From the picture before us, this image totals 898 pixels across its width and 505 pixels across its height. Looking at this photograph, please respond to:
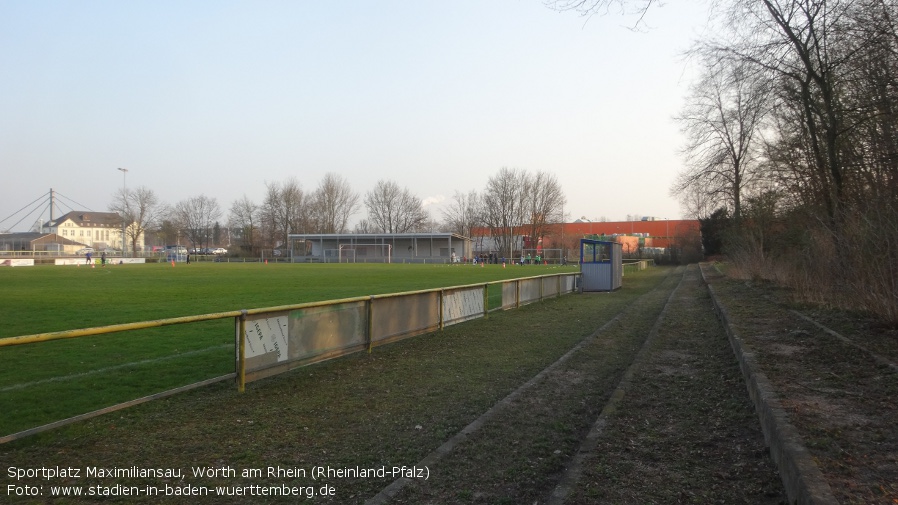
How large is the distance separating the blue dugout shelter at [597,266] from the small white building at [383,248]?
2167 inches

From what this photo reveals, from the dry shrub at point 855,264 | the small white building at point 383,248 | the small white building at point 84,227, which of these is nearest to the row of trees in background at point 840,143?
the dry shrub at point 855,264

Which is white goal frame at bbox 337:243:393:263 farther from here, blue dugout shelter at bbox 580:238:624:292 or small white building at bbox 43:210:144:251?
small white building at bbox 43:210:144:251

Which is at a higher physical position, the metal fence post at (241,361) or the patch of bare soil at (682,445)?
the metal fence post at (241,361)

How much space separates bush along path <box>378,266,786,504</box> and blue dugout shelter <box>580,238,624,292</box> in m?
17.1

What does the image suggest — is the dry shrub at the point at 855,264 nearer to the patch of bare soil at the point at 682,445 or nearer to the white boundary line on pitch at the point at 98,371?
the patch of bare soil at the point at 682,445

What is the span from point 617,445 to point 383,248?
81.0 meters

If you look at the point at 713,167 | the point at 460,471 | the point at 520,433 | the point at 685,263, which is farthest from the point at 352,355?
the point at 685,263

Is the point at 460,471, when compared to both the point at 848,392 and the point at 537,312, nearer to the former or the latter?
the point at 848,392

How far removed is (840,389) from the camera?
6008mm

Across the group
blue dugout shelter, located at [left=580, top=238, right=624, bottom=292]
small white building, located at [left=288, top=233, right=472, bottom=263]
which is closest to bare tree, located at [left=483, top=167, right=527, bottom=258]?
small white building, located at [left=288, top=233, right=472, bottom=263]

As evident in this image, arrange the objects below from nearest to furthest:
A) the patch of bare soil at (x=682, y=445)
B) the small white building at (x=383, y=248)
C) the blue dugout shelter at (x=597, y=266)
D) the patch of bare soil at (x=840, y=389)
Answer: the patch of bare soil at (x=840, y=389) < the patch of bare soil at (x=682, y=445) < the blue dugout shelter at (x=597, y=266) < the small white building at (x=383, y=248)

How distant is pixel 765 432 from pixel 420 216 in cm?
10284

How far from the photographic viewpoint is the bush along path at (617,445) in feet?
13.4

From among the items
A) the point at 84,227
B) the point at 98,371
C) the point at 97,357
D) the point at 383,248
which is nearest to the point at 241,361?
the point at 98,371
